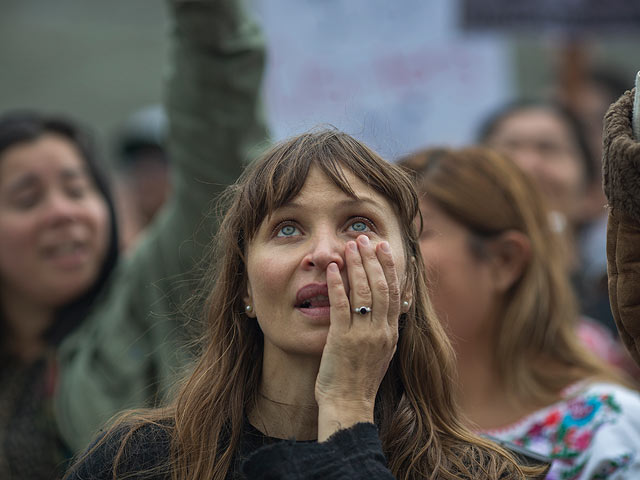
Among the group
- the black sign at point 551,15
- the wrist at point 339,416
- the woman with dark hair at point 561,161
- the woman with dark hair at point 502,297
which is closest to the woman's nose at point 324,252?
the wrist at point 339,416

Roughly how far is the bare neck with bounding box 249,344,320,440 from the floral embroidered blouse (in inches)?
31.3

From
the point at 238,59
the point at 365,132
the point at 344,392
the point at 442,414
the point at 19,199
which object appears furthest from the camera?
the point at 19,199

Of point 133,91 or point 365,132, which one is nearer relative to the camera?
point 365,132

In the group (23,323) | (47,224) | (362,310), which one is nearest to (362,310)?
(362,310)

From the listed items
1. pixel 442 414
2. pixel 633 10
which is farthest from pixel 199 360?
pixel 633 10

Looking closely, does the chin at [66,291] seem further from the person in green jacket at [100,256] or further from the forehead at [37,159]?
the forehead at [37,159]

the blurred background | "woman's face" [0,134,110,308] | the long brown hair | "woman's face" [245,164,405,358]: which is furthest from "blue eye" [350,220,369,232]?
the blurred background

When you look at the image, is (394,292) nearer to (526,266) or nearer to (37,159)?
(526,266)

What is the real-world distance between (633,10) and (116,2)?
8.21 m

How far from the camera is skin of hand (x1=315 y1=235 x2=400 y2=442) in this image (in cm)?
177

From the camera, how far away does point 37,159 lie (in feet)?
10.7

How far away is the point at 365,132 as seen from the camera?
2.22 metres

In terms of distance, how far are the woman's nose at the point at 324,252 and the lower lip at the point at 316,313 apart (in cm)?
8

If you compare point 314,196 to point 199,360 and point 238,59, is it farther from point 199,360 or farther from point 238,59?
point 238,59
